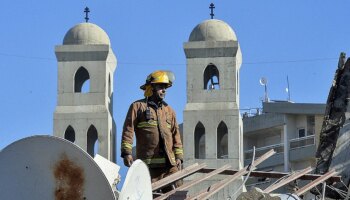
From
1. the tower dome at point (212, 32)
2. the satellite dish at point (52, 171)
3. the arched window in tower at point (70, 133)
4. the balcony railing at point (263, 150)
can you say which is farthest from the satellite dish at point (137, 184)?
the arched window in tower at point (70, 133)

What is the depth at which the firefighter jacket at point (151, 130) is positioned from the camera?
12234 mm

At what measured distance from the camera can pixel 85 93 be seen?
217 feet

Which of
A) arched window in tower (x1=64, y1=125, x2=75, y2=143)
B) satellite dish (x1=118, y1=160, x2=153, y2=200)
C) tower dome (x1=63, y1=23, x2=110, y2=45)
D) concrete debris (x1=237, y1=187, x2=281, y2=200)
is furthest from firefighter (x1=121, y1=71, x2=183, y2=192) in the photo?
tower dome (x1=63, y1=23, x2=110, y2=45)

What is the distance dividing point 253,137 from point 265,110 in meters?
7.03

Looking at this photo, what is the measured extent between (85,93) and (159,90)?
54.2 meters

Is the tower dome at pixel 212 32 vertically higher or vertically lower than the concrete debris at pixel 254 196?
higher

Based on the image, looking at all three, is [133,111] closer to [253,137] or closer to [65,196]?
[65,196]

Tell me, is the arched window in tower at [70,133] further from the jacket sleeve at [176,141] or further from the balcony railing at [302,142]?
the jacket sleeve at [176,141]

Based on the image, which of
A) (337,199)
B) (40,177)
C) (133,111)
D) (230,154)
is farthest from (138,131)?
(230,154)

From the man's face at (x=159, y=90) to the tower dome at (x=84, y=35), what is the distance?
2084 inches

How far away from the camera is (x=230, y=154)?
62719mm

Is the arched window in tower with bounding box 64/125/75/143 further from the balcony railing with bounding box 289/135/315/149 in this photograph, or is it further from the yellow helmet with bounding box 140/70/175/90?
the yellow helmet with bounding box 140/70/175/90

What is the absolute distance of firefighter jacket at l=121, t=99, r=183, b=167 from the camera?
12234 millimetres

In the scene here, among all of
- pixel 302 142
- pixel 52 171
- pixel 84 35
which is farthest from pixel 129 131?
pixel 84 35
